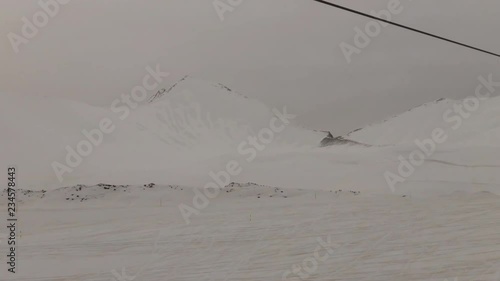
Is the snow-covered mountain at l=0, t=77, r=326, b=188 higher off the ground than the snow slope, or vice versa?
the snow-covered mountain at l=0, t=77, r=326, b=188

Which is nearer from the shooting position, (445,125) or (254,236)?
(254,236)

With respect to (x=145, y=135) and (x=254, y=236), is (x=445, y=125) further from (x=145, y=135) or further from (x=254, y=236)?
(x=145, y=135)

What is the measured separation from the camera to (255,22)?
1506mm

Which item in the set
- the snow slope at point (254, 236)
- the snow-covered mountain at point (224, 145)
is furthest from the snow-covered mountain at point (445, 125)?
the snow slope at point (254, 236)

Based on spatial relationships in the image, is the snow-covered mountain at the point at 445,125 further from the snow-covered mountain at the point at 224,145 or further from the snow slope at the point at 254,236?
the snow slope at the point at 254,236

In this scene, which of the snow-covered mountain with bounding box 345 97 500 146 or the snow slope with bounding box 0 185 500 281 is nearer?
the snow slope with bounding box 0 185 500 281

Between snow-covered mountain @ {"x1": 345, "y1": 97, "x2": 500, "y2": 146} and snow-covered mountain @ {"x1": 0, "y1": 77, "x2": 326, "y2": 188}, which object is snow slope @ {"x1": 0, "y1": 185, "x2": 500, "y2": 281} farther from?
snow-covered mountain @ {"x1": 345, "y1": 97, "x2": 500, "y2": 146}

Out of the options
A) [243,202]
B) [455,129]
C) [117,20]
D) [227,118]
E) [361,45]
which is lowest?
[243,202]

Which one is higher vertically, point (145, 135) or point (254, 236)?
point (145, 135)

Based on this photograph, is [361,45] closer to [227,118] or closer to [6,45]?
[227,118]

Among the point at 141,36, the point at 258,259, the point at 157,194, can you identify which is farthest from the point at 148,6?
the point at 258,259

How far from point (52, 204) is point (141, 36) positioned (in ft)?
1.74

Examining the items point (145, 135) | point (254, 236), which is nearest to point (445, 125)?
point (254, 236)

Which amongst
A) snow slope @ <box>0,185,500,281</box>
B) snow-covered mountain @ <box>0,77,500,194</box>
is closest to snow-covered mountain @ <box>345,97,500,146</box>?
snow-covered mountain @ <box>0,77,500,194</box>
